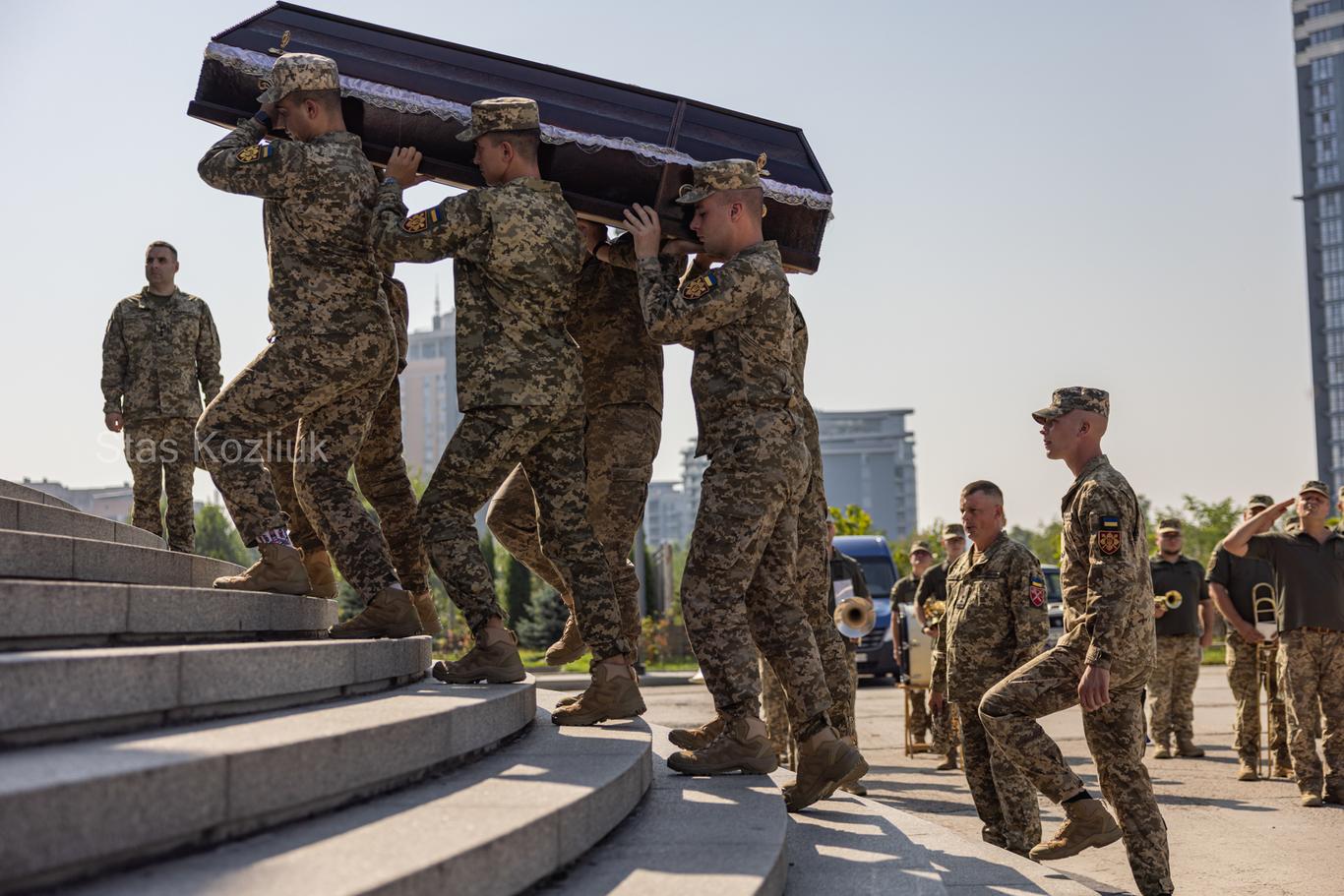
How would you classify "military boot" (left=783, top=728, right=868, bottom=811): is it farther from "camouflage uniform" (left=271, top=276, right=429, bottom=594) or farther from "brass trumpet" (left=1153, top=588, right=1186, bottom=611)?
"brass trumpet" (left=1153, top=588, right=1186, bottom=611)

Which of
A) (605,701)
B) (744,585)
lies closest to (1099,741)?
(744,585)

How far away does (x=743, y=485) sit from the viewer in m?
5.49

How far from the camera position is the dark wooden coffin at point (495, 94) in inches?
241

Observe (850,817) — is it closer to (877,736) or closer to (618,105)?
(618,105)

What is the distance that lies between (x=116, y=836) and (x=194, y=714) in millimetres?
942

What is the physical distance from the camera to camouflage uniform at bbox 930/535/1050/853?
748cm

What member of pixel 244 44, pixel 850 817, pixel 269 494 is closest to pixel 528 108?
pixel 244 44

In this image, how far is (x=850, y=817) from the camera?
5820 mm

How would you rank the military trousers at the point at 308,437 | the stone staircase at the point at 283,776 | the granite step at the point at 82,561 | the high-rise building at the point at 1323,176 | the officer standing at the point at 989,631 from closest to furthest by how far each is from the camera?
the stone staircase at the point at 283,776 < the granite step at the point at 82,561 < the military trousers at the point at 308,437 < the officer standing at the point at 989,631 < the high-rise building at the point at 1323,176

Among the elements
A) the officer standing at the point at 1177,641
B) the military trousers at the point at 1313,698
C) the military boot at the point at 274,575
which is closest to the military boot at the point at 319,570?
the military boot at the point at 274,575

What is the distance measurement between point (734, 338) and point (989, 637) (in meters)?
2.99

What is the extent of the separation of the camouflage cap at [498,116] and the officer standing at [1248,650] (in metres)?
7.98

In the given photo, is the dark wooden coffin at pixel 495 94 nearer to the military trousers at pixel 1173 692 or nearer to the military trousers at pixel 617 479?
the military trousers at pixel 617 479

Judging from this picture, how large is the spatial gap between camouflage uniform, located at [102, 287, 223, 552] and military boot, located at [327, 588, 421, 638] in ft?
17.1
